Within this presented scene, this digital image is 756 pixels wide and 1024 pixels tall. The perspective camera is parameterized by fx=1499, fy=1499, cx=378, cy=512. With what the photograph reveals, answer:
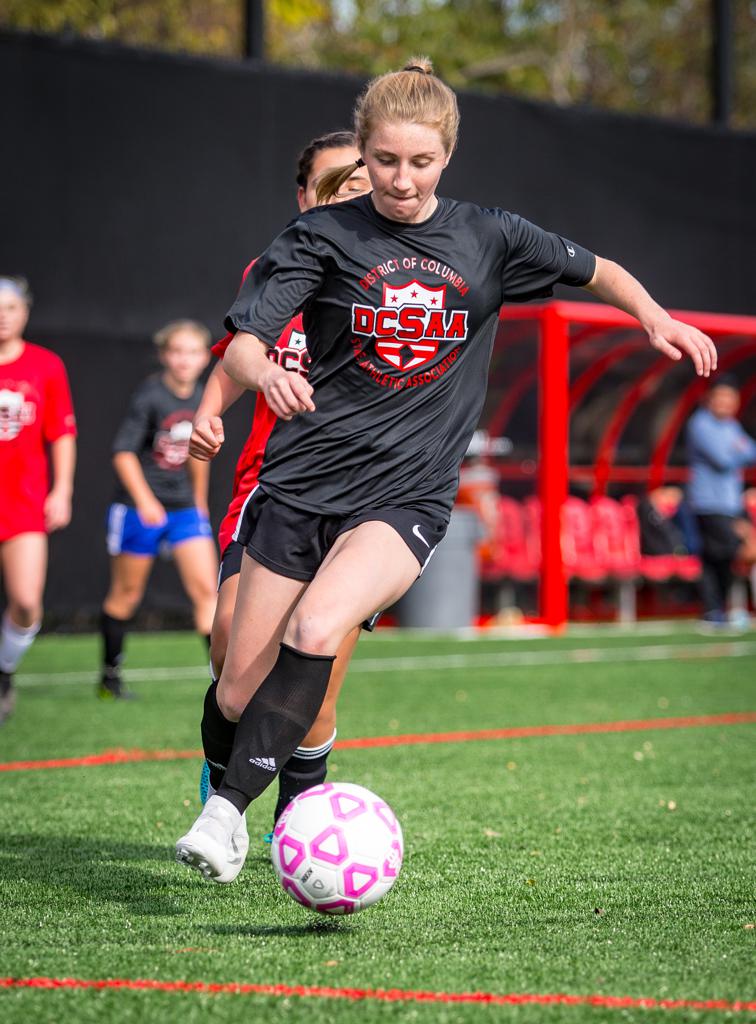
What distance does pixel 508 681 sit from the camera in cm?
1023

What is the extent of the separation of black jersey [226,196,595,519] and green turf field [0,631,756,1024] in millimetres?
1123

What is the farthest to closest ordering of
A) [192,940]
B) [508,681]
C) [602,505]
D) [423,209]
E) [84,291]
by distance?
[602,505]
[84,291]
[508,681]
[423,209]
[192,940]

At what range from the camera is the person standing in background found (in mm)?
14398

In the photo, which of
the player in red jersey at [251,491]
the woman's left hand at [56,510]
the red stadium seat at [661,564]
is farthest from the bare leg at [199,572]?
the red stadium seat at [661,564]

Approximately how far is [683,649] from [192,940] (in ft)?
31.8

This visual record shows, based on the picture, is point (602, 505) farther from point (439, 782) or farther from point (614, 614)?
point (439, 782)

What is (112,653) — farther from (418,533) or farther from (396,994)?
(396,994)

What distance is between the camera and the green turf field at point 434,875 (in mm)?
3182

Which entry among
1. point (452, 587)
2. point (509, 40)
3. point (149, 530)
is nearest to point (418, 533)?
point (149, 530)

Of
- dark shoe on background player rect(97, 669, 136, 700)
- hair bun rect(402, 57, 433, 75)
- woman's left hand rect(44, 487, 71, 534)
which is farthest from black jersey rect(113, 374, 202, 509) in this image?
hair bun rect(402, 57, 433, 75)

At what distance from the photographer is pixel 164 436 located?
918 cm

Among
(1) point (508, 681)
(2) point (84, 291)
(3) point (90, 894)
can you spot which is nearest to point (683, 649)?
(1) point (508, 681)

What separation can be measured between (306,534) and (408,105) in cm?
113

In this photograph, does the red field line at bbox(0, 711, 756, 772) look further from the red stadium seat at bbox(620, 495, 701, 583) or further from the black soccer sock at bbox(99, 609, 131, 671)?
the red stadium seat at bbox(620, 495, 701, 583)
